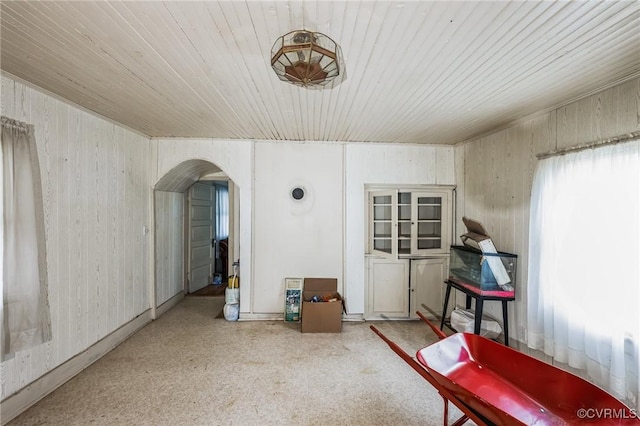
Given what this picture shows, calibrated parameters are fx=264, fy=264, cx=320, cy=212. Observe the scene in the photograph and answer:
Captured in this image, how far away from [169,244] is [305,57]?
3.72 meters

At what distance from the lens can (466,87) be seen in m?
2.03

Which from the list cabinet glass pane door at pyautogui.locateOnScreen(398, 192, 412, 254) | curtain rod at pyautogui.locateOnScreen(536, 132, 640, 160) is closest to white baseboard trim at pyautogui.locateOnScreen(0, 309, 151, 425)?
cabinet glass pane door at pyautogui.locateOnScreen(398, 192, 412, 254)

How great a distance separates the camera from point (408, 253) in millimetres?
3770

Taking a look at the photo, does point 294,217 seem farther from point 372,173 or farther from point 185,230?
point 185,230

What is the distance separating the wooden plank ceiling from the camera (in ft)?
4.09

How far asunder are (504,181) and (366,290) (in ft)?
7.10

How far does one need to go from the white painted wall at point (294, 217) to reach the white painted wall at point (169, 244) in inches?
54.5

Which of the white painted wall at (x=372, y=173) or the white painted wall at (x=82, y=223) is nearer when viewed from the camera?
the white painted wall at (x=82, y=223)

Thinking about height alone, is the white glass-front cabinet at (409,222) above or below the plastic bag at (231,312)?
above

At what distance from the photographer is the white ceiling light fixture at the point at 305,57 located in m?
1.35

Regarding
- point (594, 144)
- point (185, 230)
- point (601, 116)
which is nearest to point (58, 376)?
point (185, 230)

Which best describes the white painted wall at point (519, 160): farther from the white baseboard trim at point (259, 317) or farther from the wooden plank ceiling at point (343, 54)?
the white baseboard trim at point (259, 317)
